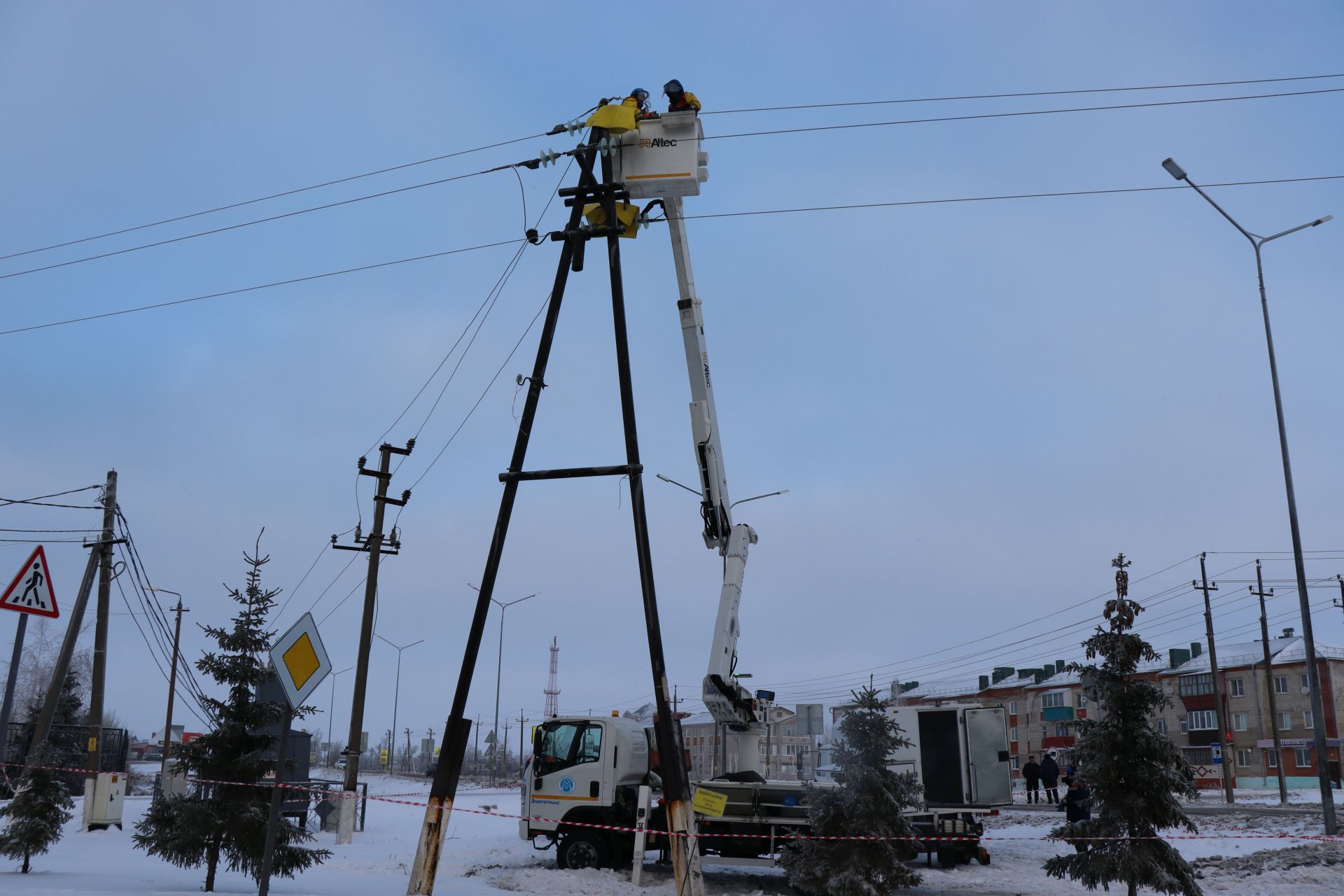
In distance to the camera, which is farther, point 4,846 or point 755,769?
point 755,769

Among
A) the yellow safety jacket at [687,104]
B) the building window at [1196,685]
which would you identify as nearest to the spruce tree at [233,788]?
the yellow safety jacket at [687,104]

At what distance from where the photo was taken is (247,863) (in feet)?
38.9

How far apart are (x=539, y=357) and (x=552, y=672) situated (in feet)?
240

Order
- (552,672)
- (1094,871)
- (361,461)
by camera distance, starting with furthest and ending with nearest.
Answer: (552,672), (361,461), (1094,871)

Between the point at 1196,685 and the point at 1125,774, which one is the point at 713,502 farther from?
the point at 1196,685

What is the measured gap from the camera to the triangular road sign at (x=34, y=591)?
1077 cm

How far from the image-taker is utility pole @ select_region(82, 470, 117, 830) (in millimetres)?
24594

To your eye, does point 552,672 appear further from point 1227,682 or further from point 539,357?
point 539,357

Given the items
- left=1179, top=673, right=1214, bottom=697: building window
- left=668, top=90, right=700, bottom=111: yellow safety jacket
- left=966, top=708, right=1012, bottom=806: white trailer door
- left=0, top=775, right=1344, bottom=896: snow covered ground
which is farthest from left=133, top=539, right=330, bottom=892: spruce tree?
left=1179, top=673, right=1214, bottom=697: building window

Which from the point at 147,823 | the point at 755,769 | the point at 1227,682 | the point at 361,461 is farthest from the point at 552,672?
the point at 147,823

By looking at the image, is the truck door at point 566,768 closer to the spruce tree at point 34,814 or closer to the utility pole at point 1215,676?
the spruce tree at point 34,814

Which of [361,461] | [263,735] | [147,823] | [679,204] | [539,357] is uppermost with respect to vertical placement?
[679,204]

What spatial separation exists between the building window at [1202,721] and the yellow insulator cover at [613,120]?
7366 centimetres

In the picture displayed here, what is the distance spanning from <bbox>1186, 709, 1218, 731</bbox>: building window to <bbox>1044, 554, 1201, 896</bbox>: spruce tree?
7020 cm
